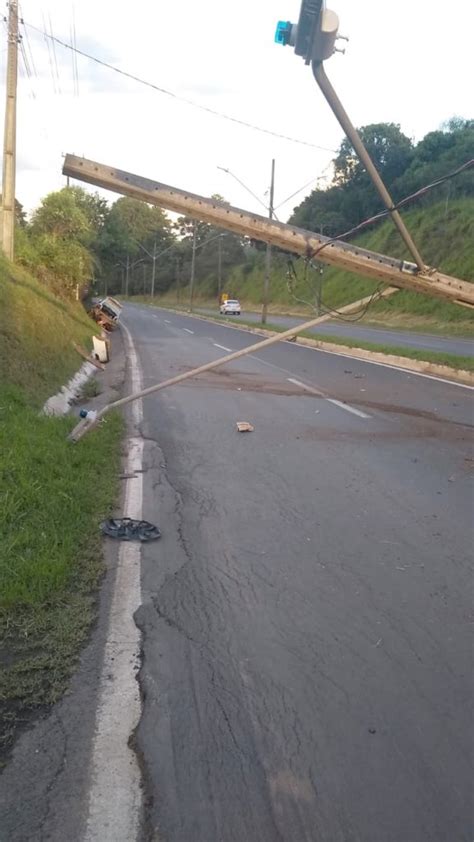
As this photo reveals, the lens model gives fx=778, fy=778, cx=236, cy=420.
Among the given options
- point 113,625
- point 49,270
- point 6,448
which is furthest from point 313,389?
point 49,270

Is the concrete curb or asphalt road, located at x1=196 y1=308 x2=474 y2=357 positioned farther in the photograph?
asphalt road, located at x1=196 y1=308 x2=474 y2=357

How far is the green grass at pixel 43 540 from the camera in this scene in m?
3.68

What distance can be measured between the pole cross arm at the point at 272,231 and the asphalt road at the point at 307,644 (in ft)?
7.14

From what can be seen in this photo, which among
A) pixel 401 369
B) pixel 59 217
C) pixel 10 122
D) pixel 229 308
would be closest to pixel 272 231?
pixel 401 369

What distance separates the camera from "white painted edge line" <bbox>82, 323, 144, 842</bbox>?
271cm

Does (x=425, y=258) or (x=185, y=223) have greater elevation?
(x=185, y=223)

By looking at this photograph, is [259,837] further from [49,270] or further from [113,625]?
[49,270]

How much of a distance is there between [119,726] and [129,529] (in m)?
2.55

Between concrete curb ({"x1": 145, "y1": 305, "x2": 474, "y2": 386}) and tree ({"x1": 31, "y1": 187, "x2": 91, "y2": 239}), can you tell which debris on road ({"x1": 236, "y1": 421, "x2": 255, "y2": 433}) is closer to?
concrete curb ({"x1": 145, "y1": 305, "x2": 474, "y2": 386})

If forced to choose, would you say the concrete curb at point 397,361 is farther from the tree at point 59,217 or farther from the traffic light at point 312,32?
the traffic light at point 312,32

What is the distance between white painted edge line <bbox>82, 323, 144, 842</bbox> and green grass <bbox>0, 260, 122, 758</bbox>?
0.17 m

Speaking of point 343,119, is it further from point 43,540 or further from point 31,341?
point 31,341

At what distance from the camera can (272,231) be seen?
9500 millimetres

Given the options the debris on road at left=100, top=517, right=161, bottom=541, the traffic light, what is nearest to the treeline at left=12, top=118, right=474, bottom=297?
the traffic light
